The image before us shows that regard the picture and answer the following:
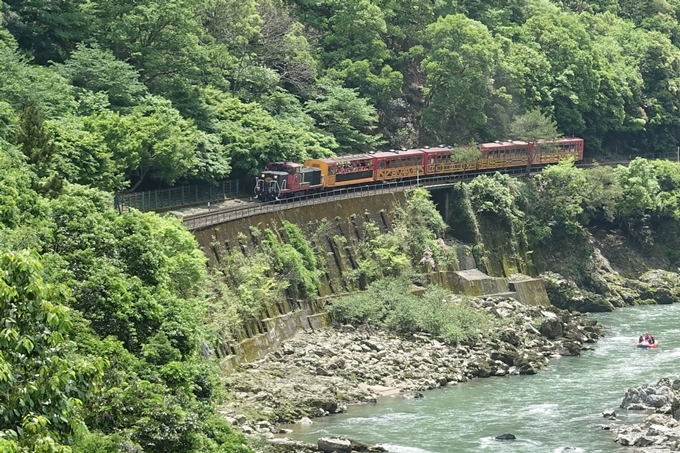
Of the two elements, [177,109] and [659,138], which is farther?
[659,138]

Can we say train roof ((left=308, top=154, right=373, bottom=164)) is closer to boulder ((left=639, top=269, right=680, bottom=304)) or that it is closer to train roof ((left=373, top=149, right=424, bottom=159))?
train roof ((left=373, top=149, right=424, bottom=159))

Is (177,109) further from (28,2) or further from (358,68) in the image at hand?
(358,68)

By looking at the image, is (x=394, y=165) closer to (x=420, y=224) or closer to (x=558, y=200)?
(x=420, y=224)

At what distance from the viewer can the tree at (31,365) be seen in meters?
23.2

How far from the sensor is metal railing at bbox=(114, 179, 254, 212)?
70.9 m

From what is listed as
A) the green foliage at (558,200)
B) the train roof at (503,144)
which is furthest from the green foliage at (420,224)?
the train roof at (503,144)

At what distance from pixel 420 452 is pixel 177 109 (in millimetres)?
35684

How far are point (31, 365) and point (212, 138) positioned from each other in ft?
187

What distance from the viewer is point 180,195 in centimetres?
7625

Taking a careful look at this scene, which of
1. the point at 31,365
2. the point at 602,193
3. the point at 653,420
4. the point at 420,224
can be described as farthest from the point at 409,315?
the point at 31,365

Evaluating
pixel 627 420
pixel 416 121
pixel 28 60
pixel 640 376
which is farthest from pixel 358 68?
pixel 627 420

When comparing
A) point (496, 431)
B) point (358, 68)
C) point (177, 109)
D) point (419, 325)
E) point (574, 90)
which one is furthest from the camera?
point (574, 90)

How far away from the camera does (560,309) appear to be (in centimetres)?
8612

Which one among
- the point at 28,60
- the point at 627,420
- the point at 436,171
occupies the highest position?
the point at 28,60
